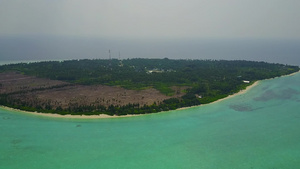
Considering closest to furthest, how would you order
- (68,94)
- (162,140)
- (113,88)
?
(162,140), (68,94), (113,88)

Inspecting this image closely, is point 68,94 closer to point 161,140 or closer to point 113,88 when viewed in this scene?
point 113,88

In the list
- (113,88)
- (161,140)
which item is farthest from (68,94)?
(161,140)

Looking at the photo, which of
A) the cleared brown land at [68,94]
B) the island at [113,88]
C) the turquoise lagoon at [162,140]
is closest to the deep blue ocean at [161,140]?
the turquoise lagoon at [162,140]

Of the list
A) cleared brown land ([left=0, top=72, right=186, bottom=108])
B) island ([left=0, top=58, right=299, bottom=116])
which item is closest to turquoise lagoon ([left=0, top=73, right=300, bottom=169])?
island ([left=0, top=58, right=299, bottom=116])

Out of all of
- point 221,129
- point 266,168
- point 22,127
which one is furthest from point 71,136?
point 266,168

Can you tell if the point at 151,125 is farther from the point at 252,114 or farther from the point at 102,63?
the point at 102,63

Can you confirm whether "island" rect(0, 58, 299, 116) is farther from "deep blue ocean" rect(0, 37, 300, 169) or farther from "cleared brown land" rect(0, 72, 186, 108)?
"deep blue ocean" rect(0, 37, 300, 169)
